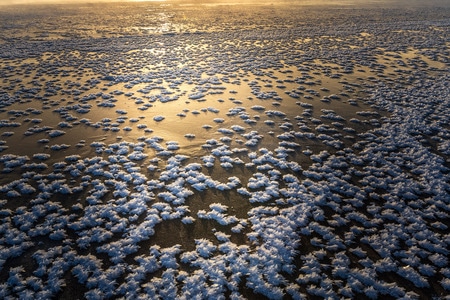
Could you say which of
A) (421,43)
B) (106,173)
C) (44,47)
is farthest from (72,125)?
(421,43)

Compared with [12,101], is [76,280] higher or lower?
lower

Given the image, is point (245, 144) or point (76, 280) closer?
point (76, 280)

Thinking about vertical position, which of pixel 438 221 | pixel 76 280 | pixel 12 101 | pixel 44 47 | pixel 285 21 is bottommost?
pixel 76 280

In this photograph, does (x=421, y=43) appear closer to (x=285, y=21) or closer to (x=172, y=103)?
(x=285, y=21)

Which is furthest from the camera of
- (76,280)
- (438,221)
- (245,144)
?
(245,144)

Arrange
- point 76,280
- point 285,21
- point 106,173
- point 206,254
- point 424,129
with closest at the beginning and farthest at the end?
point 76,280, point 206,254, point 106,173, point 424,129, point 285,21

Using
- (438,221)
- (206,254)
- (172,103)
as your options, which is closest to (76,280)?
(206,254)

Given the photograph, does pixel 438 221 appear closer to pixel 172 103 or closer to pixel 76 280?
pixel 76 280
